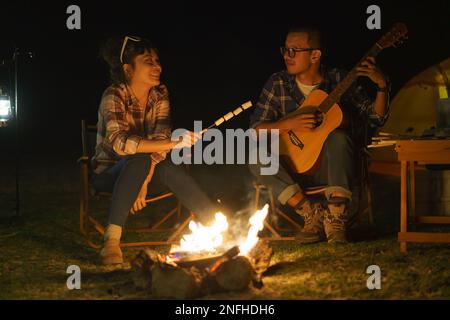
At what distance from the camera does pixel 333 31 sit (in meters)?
10.2

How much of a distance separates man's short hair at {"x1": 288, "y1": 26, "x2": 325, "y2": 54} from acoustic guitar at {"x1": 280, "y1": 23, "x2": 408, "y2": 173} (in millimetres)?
311

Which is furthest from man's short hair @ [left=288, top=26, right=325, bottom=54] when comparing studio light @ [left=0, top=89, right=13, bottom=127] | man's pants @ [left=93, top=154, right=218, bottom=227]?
studio light @ [left=0, top=89, right=13, bottom=127]

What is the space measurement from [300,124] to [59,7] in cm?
901

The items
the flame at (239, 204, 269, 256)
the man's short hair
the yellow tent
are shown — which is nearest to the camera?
the flame at (239, 204, 269, 256)

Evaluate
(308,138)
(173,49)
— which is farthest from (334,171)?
(173,49)

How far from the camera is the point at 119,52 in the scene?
4.46m

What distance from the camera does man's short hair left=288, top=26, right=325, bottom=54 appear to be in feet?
15.2

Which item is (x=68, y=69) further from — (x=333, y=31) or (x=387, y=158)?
(x=387, y=158)

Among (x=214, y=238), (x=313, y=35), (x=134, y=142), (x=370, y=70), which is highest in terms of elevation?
(x=313, y=35)

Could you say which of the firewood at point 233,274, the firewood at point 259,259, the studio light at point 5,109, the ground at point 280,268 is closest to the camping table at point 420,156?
the ground at point 280,268

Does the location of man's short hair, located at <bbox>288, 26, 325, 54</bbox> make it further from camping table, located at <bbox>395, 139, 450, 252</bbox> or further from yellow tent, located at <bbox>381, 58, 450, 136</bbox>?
yellow tent, located at <bbox>381, 58, 450, 136</bbox>

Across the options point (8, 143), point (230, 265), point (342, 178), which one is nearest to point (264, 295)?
point (230, 265)

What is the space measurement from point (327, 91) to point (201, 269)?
5.75 feet

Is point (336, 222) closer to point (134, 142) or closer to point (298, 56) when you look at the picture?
point (298, 56)
